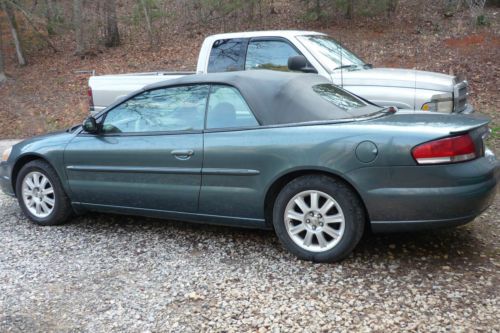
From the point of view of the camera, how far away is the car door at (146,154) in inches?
177

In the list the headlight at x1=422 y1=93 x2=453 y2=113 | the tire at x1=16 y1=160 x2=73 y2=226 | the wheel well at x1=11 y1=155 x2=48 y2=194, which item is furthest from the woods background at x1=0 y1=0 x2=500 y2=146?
the tire at x1=16 y1=160 x2=73 y2=226

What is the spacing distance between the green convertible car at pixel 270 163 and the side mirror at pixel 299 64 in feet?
6.25

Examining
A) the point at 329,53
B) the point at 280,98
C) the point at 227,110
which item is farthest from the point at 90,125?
the point at 329,53

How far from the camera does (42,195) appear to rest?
5.35 m

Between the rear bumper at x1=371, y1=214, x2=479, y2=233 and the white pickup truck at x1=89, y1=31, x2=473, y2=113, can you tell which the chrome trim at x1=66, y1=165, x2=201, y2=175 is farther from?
the white pickup truck at x1=89, y1=31, x2=473, y2=113

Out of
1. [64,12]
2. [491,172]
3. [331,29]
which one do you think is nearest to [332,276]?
[491,172]

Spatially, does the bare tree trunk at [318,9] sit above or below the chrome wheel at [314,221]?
above

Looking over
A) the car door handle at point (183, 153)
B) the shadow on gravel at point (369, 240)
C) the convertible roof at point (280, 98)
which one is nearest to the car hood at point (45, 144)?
the shadow on gravel at point (369, 240)

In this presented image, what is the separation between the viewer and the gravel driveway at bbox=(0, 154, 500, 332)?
3.30 m

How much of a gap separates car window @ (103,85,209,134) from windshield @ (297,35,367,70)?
2.75m

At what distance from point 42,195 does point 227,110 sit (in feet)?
7.63

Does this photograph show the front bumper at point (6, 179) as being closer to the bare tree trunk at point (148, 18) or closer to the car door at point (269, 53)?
the car door at point (269, 53)

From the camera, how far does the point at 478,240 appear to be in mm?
4367

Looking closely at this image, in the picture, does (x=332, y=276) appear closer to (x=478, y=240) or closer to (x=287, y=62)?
(x=478, y=240)
